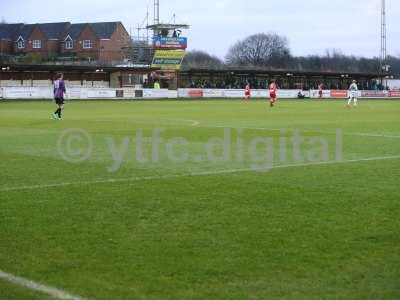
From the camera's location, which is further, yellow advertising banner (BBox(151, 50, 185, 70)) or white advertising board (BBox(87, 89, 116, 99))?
yellow advertising banner (BBox(151, 50, 185, 70))

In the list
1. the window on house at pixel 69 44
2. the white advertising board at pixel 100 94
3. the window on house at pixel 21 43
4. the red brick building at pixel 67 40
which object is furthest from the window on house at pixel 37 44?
the white advertising board at pixel 100 94

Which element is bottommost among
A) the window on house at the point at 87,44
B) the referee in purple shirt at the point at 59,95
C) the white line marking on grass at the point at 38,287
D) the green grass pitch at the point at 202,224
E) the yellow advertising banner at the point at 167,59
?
the white line marking on grass at the point at 38,287

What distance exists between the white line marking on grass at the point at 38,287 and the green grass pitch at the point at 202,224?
0.06 m

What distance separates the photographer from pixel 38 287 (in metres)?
5.45

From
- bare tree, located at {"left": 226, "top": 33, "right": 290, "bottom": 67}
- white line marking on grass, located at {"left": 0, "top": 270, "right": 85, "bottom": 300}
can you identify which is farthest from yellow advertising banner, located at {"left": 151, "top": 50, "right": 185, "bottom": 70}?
white line marking on grass, located at {"left": 0, "top": 270, "right": 85, "bottom": 300}

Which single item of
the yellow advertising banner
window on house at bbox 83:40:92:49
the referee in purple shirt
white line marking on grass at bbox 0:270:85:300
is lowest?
white line marking on grass at bbox 0:270:85:300

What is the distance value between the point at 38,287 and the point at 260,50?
523 feet

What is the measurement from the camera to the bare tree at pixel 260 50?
161 m

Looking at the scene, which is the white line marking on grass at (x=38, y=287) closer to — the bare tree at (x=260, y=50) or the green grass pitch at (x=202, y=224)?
the green grass pitch at (x=202, y=224)

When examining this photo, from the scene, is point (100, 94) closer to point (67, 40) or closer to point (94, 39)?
point (94, 39)

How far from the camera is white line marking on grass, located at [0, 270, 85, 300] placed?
17.1ft

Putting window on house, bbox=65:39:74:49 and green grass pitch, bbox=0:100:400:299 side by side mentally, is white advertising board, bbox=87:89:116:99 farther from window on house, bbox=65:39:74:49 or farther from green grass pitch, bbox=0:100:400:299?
window on house, bbox=65:39:74:49

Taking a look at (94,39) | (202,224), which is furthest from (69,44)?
(202,224)

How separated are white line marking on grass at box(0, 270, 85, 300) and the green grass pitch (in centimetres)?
6
